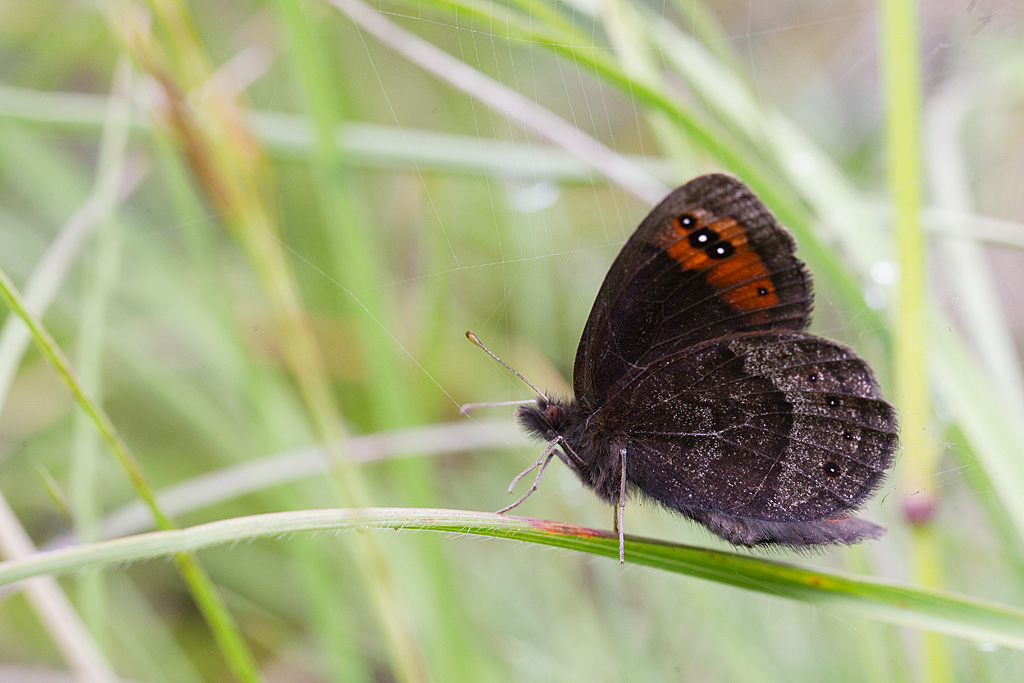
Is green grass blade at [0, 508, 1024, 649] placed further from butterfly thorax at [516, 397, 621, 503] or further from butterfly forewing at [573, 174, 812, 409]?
butterfly forewing at [573, 174, 812, 409]

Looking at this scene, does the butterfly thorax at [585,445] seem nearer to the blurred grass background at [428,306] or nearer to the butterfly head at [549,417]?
the butterfly head at [549,417]

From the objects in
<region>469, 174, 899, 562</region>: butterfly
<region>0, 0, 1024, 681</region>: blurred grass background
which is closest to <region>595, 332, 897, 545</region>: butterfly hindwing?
<region>469, 174, 899, 562</region>: butterfly

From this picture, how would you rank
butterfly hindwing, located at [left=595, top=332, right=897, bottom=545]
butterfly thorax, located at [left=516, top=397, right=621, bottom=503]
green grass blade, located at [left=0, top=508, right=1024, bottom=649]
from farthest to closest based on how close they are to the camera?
1. butterfly thorax, located at [left=516, top=397, right=621, bottom=503]
2. butterfly hindwing, located at [left=595, top=332, right=897, bottom=545]
3. green grass blade, located at [left=0, top=508, right=1024, bottom=649]

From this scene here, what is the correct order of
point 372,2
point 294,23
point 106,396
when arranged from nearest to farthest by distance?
point 294,23, point 372,2, point 106,396

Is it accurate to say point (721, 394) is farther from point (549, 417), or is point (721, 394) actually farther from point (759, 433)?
point (549, 417)

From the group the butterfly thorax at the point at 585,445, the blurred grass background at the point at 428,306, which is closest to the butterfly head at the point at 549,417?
the butterfly thorax at the point at 585,445

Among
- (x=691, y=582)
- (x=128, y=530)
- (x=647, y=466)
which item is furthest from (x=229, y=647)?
(x=691, y=582)

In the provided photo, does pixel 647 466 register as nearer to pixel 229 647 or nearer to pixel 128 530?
pixel 229 647
